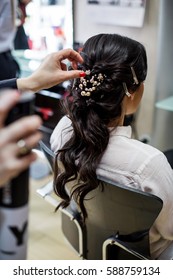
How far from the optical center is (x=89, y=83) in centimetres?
86

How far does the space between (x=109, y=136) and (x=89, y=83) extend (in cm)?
14

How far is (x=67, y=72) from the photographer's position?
814mm

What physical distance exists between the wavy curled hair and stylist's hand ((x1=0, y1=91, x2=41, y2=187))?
0.48 metres

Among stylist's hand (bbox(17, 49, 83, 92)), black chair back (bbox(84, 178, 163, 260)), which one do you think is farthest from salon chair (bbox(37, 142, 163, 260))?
stylist's hand (bbox(17, 49, 83, 92))

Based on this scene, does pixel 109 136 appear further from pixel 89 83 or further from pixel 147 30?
pixel 147 30

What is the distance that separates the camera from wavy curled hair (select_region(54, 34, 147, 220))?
844mm

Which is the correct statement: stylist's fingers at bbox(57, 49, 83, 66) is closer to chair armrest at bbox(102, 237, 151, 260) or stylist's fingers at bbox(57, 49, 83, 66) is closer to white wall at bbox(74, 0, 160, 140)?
chair armrest at bbox(102, 237, 151, 260)

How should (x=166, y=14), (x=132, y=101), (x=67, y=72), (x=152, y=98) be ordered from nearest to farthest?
(x=67, y=72) < (x=132, y=101) < (x=166, y=14) < (x=152, y=98)

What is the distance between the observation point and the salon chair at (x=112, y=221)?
73cm

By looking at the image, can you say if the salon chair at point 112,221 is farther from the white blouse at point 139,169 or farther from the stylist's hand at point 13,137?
the stylist's hand at point 13,137

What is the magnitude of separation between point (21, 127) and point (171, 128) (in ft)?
5.03
